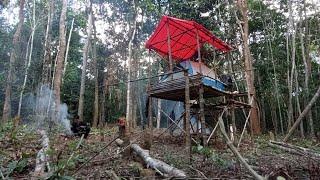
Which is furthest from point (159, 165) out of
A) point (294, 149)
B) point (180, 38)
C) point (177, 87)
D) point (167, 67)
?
point (167, 67)

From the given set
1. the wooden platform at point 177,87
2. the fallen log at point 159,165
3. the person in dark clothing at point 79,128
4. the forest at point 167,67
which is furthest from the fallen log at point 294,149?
the person in dark clothing at point 79,128

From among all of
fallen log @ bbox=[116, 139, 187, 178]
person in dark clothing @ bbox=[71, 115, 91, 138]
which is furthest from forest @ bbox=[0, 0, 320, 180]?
fallen log @ bbox=[116, 139, 187, 178]

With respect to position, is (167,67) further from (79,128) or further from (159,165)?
(159,165)

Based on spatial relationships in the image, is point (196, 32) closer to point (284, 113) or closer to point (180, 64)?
point (180, 64)

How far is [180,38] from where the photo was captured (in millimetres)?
12359

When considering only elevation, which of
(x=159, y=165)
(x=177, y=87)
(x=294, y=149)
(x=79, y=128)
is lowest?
(x=294, y=149)

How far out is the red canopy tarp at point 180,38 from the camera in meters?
10.9

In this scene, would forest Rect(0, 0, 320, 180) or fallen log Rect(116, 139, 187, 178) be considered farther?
forest Rect(0, 0, 320, 180)

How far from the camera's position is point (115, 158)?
8.13 m

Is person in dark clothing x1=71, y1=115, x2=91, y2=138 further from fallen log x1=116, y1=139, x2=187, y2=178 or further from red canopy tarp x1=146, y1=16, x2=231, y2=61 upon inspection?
fallen log x1=116, y1=139, x2=187, y2=178

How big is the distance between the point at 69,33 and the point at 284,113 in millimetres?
17300

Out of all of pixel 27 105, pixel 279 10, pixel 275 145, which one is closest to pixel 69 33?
pixel 27 105

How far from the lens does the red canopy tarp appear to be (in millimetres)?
10898

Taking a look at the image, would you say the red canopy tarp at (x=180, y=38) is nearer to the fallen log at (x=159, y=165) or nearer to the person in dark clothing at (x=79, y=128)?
the person in dark clothing at (x=79, y=128)
